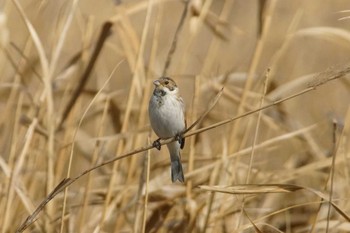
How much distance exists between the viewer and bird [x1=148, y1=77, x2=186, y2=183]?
224cm

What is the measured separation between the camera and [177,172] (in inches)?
86.7

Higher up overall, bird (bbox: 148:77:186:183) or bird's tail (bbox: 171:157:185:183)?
bird (bbox: 148:77:186:183)

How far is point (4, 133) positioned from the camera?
2867mm

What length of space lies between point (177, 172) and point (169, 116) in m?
0.19

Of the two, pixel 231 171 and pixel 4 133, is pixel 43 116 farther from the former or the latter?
pixel 231 171

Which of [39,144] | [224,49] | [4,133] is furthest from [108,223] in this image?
[224,49]

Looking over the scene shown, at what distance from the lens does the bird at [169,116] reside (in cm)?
224

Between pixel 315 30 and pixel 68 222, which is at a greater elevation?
pixel 315 30

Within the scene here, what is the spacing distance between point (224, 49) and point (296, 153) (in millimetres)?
1804

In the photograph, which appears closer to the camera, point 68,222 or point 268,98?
point 68,222

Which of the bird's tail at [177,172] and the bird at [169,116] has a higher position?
the bird at [169,116]

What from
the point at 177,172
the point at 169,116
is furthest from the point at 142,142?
the point at 177,172

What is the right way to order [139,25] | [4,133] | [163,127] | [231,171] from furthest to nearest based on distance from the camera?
[139,25]
[4,133]
[231,171]
[163,127]

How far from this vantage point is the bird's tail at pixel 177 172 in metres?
2.18
